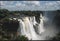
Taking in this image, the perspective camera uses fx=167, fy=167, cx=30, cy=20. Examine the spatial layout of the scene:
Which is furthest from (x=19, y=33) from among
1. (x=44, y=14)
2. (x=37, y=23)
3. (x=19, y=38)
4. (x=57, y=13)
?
(x=57, y=13)

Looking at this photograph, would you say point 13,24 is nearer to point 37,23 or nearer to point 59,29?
point 37,23

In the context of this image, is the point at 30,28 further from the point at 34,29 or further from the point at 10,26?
the point at 10,26

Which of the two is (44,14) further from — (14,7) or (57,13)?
(14,7)

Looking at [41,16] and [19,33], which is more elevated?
[41,16]

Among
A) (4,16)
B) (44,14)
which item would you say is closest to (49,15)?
(44,14)

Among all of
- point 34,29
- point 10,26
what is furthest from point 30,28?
point 10,26

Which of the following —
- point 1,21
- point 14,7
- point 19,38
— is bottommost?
point 19,38
